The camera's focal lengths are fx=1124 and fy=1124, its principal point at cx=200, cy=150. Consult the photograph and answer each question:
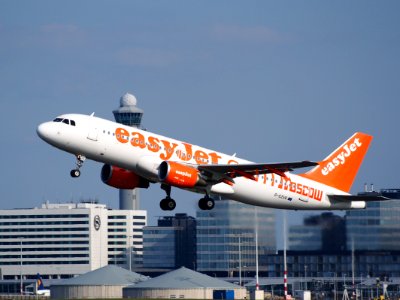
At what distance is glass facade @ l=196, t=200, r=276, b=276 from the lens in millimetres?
83688

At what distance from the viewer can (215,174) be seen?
6781 centimetres

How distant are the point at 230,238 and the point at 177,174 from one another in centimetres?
7598

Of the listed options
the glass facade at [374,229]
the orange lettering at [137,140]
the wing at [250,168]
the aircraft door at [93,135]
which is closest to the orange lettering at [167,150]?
the orange lettering at [137,140]

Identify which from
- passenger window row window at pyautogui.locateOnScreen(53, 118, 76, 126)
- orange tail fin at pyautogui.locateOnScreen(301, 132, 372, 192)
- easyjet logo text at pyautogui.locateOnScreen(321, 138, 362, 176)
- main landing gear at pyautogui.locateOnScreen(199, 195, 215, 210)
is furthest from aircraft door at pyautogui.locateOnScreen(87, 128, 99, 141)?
easyjet logo text at pyautogui.locateOnScreen(321, 138, 362, 176)

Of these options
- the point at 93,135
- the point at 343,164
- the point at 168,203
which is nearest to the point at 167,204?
the point at 168,203

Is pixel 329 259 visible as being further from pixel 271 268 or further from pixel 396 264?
pixel 271 268

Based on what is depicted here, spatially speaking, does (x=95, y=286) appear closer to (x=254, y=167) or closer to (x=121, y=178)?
(x=121, y=178)

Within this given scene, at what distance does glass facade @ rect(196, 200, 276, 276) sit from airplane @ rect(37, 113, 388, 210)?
31.1 feet

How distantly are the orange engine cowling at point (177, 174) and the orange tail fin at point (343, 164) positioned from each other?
10336 mm

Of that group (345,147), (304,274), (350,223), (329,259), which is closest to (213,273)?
(304,274)

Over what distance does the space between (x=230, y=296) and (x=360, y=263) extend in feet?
53.6

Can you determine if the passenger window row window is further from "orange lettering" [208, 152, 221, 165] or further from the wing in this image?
"orange lettering" [208, 152, 221, 165]

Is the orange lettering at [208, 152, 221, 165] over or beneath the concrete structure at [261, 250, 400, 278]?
over

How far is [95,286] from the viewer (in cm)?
13350
